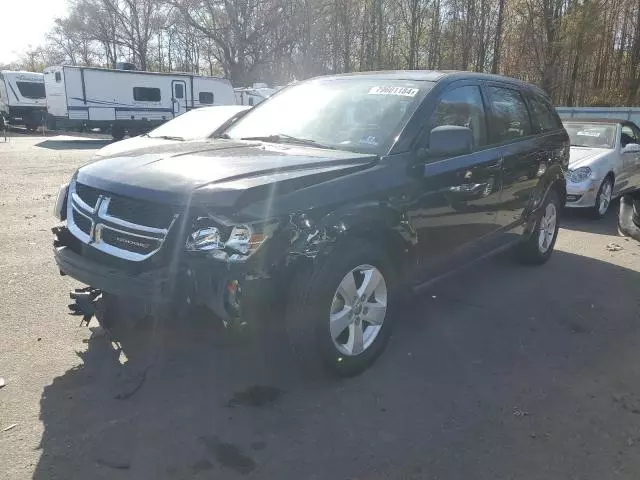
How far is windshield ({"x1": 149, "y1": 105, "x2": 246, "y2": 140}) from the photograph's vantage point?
1038 cm

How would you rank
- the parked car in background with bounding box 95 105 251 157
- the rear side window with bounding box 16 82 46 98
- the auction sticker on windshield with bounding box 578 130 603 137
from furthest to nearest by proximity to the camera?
the rear side window with bounding box 16 82 46 98 → the parked car in background with bounding box 95 105 251 157 → the auction sticker on windshield with bounding box 578 130 603 137

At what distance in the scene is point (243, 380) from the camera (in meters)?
3.55

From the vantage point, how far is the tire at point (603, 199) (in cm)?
880

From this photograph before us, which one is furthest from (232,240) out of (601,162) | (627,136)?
(627,136)

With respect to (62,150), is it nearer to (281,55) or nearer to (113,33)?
(281,55)

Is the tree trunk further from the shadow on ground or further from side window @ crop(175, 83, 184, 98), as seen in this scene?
the shadow on ground

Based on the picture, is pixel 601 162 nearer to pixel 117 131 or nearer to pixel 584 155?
pixel 584 155

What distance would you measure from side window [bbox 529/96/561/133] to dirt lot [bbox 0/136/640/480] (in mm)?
1948

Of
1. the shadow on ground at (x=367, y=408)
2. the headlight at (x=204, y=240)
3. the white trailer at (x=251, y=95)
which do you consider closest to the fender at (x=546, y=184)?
the shadow on ground at (x=367, y=408)

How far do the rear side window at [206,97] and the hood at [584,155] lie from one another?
71.1ft

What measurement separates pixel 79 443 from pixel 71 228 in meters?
1.40

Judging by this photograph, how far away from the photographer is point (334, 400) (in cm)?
334

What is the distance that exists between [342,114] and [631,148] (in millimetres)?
7556

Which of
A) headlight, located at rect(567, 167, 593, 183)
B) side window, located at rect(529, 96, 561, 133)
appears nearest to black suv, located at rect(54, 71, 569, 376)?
side window, located at rect(529, 96, 561, 133)
